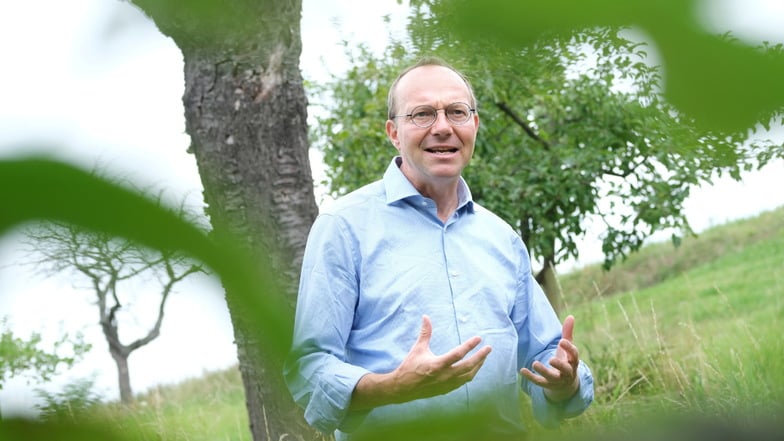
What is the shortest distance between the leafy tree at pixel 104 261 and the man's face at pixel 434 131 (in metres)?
1.64

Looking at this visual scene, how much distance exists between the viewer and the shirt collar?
2051 millimetres

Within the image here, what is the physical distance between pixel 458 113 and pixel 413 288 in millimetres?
386

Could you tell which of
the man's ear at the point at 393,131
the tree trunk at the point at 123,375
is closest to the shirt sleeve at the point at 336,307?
the man's ear at the point at 393,131

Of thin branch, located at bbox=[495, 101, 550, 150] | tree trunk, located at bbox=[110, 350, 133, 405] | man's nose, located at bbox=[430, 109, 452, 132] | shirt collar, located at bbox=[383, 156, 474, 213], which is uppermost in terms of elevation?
thin branch, located at bbox=[495, 101, 550, 150]

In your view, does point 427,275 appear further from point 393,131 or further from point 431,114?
point 393,131

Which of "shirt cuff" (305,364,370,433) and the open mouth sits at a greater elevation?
the open mouth

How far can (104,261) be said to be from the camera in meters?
0.20

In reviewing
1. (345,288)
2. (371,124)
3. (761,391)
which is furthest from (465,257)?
(371,124)

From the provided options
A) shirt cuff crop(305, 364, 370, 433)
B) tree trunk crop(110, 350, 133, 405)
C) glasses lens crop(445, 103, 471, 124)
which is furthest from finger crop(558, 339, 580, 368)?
tree trunk crop(110, 350, 133, 405)

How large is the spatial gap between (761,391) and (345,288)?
1461 mm

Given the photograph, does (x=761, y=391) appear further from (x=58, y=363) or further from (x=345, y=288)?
(x=345, y=288)

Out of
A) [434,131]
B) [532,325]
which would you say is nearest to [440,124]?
[434,131]

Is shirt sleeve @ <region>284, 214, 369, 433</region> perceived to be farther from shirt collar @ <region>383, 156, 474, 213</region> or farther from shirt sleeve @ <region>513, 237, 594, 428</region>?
shirt sleeve @ <region>513, 237, 594, 428</region>

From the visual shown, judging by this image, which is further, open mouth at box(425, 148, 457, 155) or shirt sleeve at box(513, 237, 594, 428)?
shirt sleeve at box(513, 237, 594, 428)
